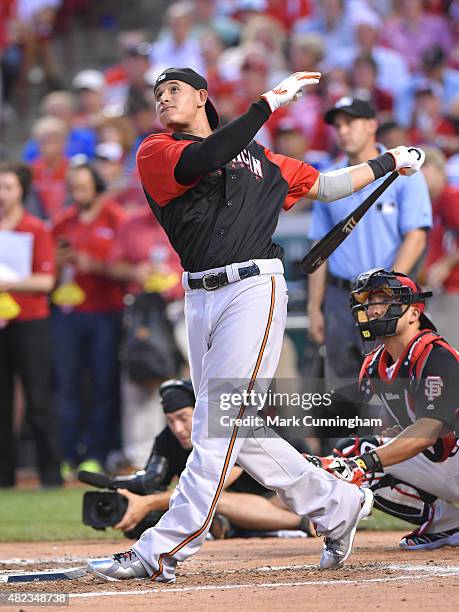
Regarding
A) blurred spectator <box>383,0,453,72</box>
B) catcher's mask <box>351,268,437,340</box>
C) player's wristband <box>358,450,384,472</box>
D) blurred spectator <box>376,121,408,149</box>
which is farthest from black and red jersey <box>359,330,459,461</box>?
blurred spectator <box>383,0,453,72</box>

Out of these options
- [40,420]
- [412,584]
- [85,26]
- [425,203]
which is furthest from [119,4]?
[412,584]

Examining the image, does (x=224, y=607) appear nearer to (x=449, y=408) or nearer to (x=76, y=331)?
(x=449, y=408)

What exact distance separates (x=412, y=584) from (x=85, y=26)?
1441cm

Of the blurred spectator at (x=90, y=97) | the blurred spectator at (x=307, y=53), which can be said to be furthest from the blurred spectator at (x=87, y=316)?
the blurred spectator at (x=307, y=53)

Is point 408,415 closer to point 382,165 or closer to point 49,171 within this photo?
point 382,165

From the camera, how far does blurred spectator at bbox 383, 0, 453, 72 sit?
1466 cm

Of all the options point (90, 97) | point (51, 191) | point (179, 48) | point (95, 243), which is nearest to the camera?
point (95, 243)

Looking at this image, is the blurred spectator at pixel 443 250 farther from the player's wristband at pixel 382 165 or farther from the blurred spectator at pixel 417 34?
the blurred spectator at pixel 417 34

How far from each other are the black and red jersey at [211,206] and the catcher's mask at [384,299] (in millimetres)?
989

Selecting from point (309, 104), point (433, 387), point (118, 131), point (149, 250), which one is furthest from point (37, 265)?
point (433, 387)

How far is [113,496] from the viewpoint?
23.2 ft

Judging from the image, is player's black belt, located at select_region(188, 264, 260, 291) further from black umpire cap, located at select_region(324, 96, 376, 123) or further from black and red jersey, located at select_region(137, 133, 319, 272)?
black umpire cap, located at select_region(324, 96, 376, 123)

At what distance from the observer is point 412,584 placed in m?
5.31

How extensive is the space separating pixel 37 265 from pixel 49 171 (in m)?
2.73
